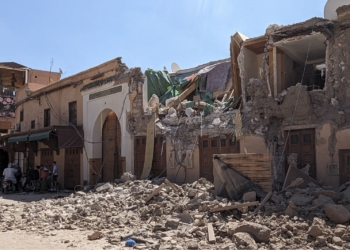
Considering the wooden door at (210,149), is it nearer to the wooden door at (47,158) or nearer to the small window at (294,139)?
the small window at (294,139)

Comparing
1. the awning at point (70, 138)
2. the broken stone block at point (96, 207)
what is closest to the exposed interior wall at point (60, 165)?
the awning at point (70, 138)

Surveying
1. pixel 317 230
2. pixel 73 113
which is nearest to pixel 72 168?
pixel 73 113

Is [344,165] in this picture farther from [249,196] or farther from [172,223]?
[172,223]

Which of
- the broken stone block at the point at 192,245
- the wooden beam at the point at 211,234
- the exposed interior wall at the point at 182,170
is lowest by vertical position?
the broken stone block at the point at 192,245

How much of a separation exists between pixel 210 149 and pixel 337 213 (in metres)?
5.84

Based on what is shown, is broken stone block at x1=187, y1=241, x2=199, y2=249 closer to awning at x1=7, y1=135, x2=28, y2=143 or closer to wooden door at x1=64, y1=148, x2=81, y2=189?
wooden door at x1=64, y1=148, x2=81, y2=189

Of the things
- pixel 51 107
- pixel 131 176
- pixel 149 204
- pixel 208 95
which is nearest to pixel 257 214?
pixel 149 204

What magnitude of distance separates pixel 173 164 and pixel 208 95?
4760 millimetres

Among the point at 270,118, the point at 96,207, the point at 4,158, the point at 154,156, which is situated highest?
the point at 270,118

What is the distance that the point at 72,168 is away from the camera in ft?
60.2

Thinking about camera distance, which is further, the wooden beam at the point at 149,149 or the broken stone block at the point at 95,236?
the wooden beam at the point at 149,149

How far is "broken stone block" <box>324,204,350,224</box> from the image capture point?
23.1ft

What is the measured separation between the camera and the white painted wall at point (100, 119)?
1527cm

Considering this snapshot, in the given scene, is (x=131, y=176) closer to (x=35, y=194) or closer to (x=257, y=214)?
(x=35, y=194)
